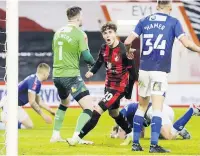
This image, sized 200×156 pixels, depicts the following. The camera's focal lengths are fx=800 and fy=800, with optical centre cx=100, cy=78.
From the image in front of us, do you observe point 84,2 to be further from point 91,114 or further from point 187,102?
point 91,114

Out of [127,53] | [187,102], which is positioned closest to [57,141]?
[127,53]

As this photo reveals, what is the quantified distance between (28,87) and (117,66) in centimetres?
361

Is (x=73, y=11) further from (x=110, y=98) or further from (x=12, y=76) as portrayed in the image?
(x=12, y=76)

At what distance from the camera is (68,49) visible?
988 cm

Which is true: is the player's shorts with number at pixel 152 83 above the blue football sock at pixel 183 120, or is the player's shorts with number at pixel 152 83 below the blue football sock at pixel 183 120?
above

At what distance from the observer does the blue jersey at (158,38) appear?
8.77 meters

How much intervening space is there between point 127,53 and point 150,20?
0.47 meters

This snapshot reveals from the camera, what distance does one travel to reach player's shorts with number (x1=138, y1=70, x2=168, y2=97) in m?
8.77

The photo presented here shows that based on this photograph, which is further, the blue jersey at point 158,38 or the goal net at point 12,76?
the blue jersey at point 158,38

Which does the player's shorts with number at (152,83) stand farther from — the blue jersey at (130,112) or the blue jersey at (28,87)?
the blue jersey at (28,87)

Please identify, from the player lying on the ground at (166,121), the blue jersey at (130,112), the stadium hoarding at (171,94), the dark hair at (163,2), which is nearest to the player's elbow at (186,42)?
the dark hair at (163,2)

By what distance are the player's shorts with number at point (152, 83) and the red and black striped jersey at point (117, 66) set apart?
0.58 meters

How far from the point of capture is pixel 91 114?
9.80m

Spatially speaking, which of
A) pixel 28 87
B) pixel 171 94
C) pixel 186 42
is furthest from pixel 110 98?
pixel 171 94
